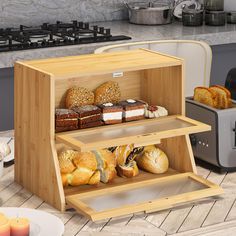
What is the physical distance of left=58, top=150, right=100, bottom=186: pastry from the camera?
7.07ft

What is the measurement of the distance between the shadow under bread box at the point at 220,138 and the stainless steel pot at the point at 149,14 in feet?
8.38

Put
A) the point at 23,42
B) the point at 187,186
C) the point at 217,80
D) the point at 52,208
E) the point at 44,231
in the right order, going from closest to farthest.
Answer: the point at 44,231 → the point at 52,208 → the point at 187,186 → the point at 23,42 → the point at 217,80

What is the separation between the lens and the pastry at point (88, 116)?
2.22 m

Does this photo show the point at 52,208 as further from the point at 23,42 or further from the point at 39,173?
the point at 23,42

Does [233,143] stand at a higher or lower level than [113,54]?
lower

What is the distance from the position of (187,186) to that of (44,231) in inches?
21.4

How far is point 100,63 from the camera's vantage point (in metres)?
2.24

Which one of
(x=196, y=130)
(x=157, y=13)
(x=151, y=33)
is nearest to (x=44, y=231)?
(x=196, y=130)

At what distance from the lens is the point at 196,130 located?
7.19 ft

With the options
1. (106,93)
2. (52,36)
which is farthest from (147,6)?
(106,93)

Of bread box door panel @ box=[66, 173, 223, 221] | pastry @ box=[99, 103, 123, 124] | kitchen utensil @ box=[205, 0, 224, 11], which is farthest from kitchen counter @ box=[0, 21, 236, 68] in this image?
bread box door panel @ box=[66, 173, 223, 221]

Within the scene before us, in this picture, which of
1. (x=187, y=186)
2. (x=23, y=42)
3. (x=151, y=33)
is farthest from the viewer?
(x=151, y=33)

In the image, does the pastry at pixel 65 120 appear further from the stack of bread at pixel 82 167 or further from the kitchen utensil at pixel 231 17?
the kitchen utensil at pixel 231 17

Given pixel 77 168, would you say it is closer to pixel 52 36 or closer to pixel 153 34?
pixel 52 36
